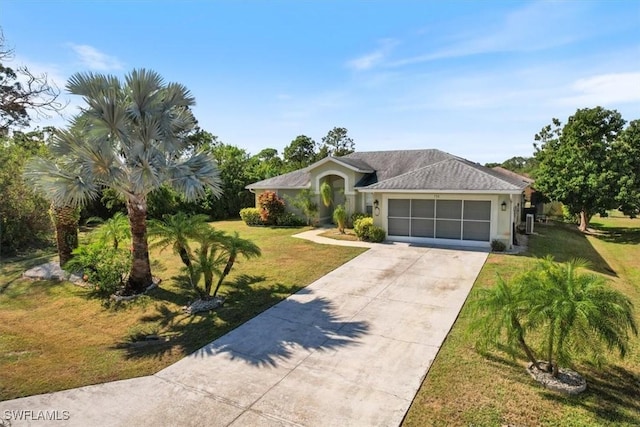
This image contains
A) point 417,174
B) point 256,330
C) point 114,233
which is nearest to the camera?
point 256,330

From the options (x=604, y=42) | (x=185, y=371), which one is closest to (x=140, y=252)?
(x=185, y=371)

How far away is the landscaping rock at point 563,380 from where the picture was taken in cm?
598

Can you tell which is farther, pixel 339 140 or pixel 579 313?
pixel 339 140

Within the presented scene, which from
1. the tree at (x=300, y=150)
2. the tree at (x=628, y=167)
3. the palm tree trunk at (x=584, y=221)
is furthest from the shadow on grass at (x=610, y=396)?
the tree at (x=300, y=150)

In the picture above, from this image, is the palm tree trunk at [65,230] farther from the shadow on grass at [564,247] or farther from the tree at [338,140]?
the tree at [338,140]

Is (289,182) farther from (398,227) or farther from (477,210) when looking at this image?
(477,210)

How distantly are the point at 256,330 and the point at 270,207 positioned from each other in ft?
55.4

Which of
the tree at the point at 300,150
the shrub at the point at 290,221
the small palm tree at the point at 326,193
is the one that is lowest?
the shrub at the point at 290,221

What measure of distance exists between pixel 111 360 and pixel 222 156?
1185 inches

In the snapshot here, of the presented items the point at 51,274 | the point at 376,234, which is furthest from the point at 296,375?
the point at 376,234

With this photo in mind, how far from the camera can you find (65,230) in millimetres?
12938

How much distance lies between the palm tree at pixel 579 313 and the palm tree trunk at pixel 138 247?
10766 mm

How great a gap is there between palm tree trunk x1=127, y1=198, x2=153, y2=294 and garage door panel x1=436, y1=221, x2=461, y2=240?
13.7m

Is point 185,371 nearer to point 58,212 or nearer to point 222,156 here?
point 58,212
